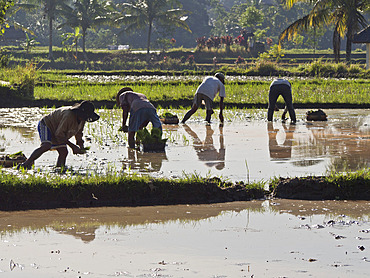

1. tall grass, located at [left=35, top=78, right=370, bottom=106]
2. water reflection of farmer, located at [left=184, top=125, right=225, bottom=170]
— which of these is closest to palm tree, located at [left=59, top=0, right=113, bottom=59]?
tall grass, located at [left=35, top=78, right=370, bottom=106]

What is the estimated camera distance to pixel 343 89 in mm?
19500

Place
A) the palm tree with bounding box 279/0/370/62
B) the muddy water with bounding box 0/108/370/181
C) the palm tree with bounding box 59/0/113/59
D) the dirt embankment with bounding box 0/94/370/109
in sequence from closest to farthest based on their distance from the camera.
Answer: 1. the muddy water with bounding box 0/108/370/181
2. the dirt embankment with bounding box 0/94/370/109
3. the palm tree with bounding box 279/0/370/62
4. the palm tree with bounding box 59/0/113/59

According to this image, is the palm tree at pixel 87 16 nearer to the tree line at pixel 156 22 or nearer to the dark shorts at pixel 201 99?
the tree line at pixel 156 22

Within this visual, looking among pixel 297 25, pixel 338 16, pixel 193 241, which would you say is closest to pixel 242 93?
pixel 297 25

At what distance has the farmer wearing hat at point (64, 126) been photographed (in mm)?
7363

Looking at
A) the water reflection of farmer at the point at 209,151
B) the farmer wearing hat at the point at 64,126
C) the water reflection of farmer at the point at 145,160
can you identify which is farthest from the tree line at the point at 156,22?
the farmer wearing hat at the point at 64,126

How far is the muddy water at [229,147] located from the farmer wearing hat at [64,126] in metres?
0.26

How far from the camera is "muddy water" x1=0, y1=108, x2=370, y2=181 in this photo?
8172 millimetres

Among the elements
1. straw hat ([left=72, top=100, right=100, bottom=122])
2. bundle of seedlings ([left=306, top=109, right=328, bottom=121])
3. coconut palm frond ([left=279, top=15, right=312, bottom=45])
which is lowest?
bundle of seedlings ([left=306, top=109, right=328, bottom=121])

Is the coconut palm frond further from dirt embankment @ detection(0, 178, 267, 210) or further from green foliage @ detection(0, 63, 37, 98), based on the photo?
dirt embankment @ detection(0, 178, 267, 210)

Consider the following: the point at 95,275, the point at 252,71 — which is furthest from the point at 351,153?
the point at 252,71

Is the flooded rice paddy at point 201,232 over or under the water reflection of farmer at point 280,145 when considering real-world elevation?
under

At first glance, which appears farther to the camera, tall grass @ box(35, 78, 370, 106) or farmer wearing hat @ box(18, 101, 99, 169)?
tall grass @ box(35, 78, 370, 106)

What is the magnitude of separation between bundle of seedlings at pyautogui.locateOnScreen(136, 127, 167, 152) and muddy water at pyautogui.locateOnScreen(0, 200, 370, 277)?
3240mm
